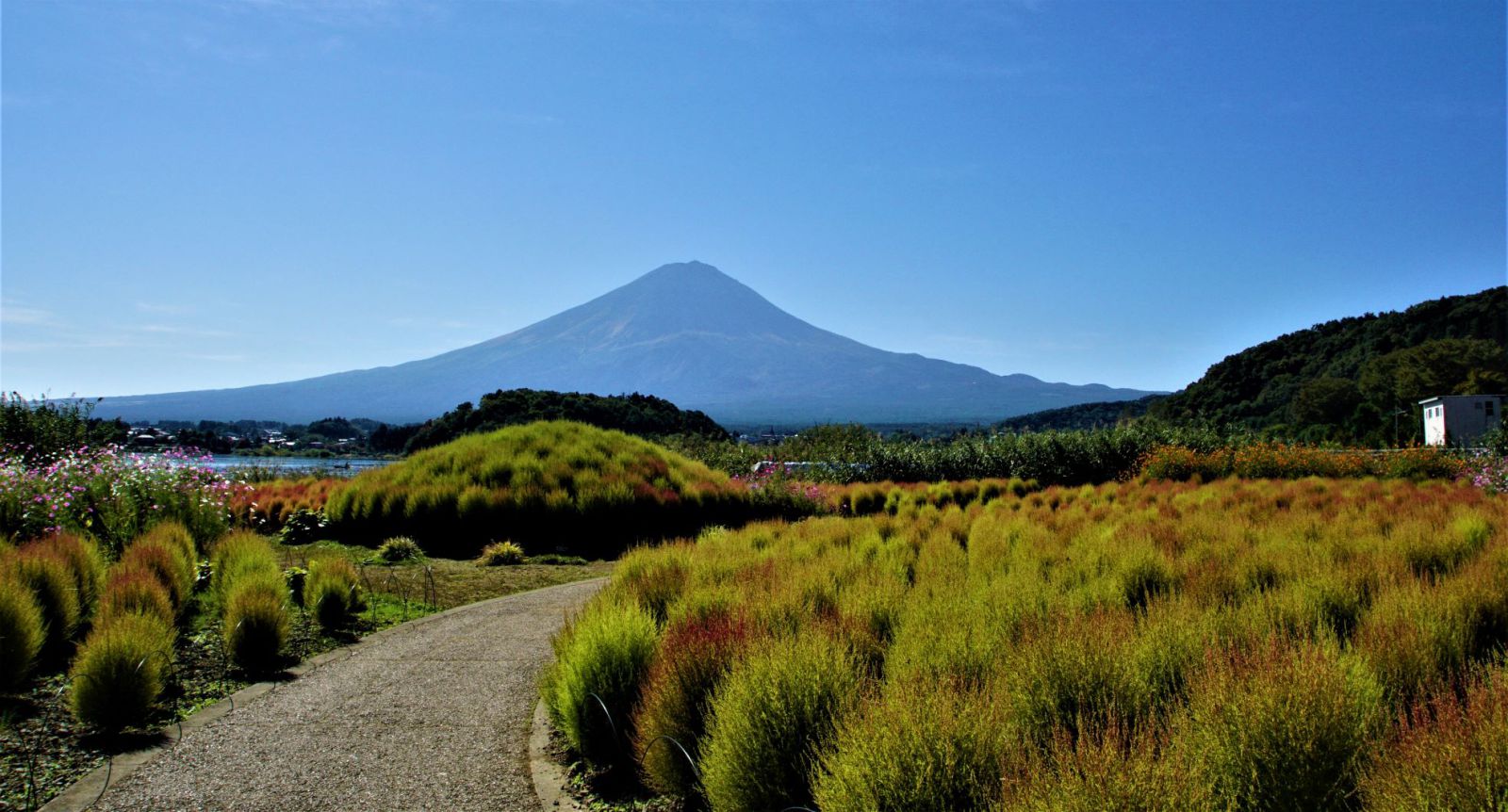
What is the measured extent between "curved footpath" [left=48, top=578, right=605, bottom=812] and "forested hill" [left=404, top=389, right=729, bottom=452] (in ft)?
62.8

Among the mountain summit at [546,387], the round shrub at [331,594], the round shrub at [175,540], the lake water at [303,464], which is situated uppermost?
the mountain summit at [546,387]

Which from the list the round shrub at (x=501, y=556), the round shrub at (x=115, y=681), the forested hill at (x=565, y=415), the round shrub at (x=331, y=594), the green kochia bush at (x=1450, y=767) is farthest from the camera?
the forested hill at (x=565, y=415)

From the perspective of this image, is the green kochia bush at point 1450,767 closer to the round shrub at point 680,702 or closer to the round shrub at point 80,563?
the round shrub at point 680,702

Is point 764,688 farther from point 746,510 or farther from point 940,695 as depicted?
point 746,510

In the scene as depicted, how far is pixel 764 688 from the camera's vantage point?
3279 mm

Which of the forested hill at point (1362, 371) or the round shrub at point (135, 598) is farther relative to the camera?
the forested hill at point (1362, 371)

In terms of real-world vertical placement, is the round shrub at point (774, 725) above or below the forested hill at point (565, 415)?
below

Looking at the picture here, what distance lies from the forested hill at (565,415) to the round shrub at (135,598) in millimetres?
18717

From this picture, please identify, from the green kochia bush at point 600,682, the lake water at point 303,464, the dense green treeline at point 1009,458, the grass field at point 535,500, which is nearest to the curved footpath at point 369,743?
A: the green kochia bush at point 600,682

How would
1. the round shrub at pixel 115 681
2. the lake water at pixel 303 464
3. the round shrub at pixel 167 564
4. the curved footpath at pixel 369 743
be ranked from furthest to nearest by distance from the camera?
the lake water at pixel 303 464
the round shrub at pixel 167 564
the round shrub at pixel 115 681
the curved footpath at pixel 369 743

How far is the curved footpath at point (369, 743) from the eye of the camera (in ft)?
12.2

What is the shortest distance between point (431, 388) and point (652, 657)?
638 feet

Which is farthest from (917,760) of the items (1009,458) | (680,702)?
(1009,458)

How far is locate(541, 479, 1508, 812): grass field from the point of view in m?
2.55
